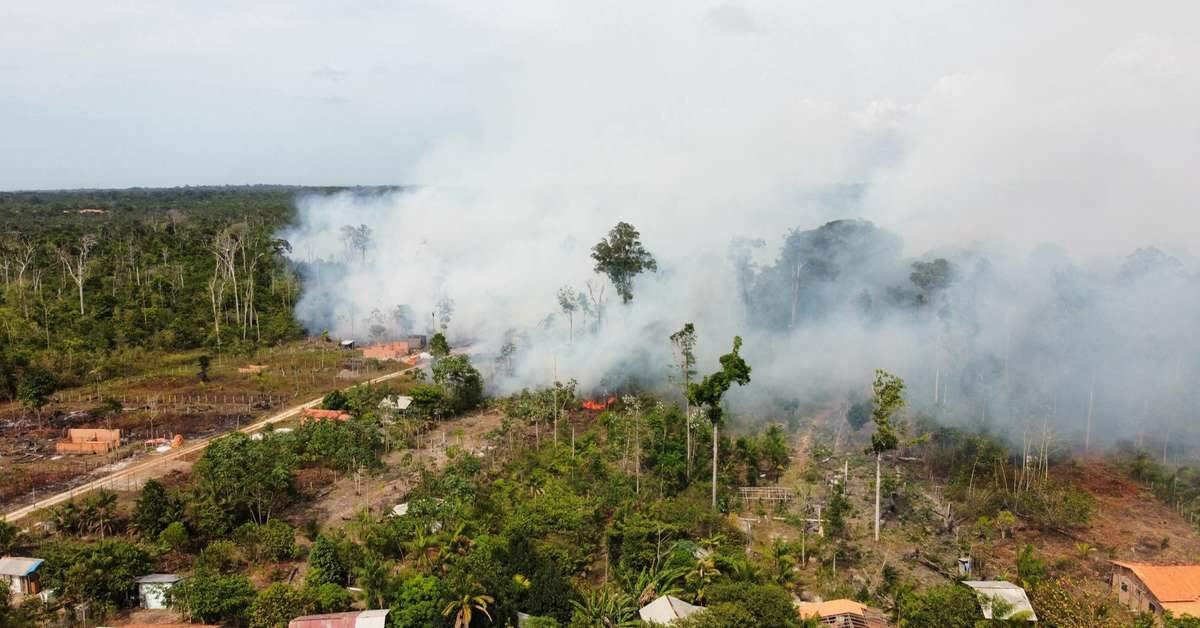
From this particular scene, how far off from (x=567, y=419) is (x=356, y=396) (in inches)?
332

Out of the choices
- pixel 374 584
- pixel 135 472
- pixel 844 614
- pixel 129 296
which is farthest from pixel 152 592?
pixel 129 296

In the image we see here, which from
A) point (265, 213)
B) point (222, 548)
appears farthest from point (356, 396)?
point (265, 213)

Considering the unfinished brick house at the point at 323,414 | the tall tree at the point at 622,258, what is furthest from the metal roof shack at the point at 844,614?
the tall tree at the point at 622,258

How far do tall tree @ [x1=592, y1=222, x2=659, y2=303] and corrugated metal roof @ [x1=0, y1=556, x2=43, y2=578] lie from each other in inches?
1114

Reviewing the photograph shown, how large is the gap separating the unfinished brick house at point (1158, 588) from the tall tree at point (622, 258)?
2680cm

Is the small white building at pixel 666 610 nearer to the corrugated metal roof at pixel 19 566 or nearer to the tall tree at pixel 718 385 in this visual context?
the tall tree at pixel 718 385

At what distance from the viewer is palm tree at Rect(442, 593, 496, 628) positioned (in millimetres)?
15453

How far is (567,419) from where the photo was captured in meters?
31.1

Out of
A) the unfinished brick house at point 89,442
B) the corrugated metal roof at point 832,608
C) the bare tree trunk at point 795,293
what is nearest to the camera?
the corrugated metal roof at point 832,608

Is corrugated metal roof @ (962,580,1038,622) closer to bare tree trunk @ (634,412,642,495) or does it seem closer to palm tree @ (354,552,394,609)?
bare tree trunk @ (634,412,642,495)

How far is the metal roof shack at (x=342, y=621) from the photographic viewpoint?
1541 cm

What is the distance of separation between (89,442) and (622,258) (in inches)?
971

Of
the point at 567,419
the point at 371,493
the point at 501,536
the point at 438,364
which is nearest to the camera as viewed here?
the point at 501,536

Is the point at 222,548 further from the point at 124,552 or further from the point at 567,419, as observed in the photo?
the point at 567,419
